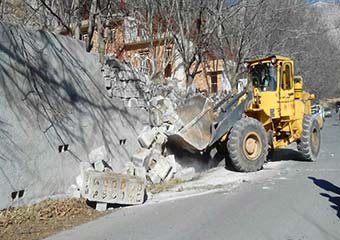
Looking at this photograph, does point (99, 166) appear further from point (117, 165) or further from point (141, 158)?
point (141, 158)

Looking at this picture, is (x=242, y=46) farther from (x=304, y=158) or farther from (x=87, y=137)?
(x=87, y=137)

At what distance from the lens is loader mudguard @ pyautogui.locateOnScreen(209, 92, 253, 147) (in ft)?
40.1

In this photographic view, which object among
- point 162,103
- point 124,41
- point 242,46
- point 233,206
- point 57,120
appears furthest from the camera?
point 124,41

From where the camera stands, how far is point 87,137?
10.1 m

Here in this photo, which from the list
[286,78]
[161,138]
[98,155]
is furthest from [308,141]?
[98,155]

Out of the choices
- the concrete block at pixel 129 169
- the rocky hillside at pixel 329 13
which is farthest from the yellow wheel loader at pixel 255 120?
the rocky hillside at pixel 329 13

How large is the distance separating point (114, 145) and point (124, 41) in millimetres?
Result: 17351

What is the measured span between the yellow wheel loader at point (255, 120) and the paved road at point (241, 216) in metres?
1.97

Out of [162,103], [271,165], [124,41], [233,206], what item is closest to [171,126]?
[162,103]

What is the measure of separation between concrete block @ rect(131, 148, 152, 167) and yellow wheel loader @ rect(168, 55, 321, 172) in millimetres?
920

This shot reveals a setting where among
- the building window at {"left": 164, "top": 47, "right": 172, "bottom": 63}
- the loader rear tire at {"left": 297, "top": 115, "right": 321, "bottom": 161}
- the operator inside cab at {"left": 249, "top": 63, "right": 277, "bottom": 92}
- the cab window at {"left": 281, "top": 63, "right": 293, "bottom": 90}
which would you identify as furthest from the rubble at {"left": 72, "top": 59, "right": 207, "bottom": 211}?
the building window at {"left": 164, "top": 47, "right": 172, "bottom": 63}

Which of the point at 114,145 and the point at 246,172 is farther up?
the point at 114,145

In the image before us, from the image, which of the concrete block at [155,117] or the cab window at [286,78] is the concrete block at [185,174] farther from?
the cab window at [286,78]

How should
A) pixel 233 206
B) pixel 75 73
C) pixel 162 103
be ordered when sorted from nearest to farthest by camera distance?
1. pixel 233 206
2. pixel 75 73
3. pixel 162 103
